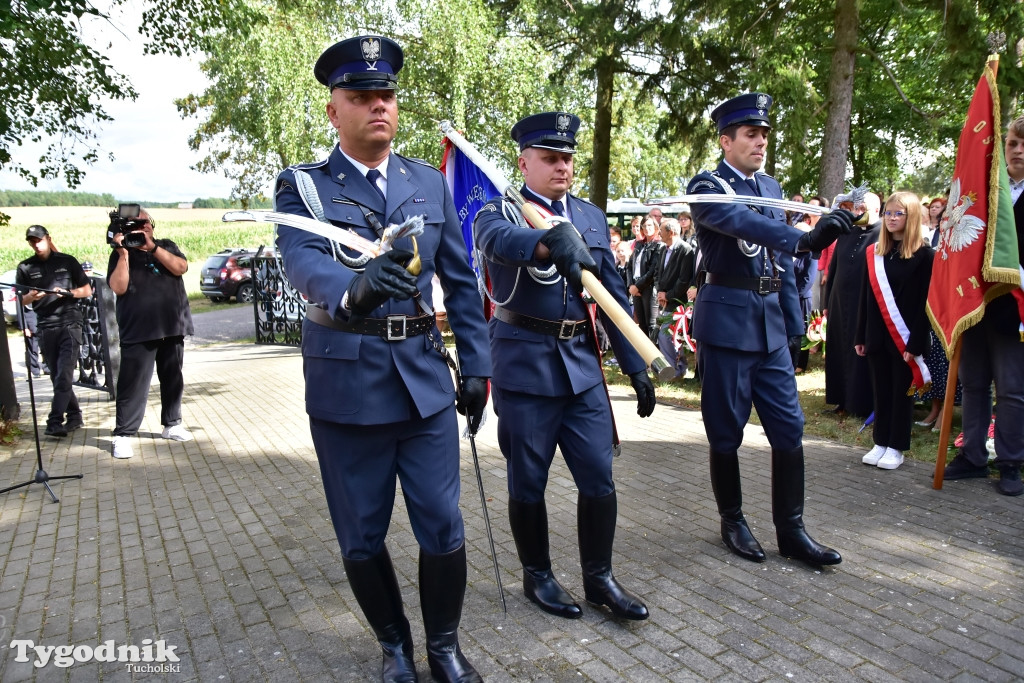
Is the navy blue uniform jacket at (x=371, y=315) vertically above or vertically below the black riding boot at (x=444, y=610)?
above

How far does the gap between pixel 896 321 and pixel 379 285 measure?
15.1 feet

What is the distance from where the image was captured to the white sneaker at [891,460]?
565 centimetres

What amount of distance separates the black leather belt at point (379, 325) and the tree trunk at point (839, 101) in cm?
1111

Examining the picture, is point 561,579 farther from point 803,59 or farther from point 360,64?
point 803,59

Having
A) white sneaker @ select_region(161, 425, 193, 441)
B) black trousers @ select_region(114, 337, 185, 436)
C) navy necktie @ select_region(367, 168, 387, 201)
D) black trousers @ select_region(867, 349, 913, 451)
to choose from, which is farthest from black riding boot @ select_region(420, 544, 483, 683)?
white sneaker @ select_region(161, 425, 193, 441)

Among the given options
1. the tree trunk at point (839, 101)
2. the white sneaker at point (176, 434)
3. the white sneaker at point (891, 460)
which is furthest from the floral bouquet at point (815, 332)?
the white sneaker at point (176, 434)

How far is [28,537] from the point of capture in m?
4.84

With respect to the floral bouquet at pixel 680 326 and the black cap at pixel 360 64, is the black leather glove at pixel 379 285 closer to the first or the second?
the black cap at pixel 360 64

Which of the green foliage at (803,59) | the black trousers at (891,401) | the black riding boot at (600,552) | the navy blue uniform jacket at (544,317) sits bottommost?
the black riding boot at (600,552)

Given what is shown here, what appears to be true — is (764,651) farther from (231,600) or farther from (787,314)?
(231,600)

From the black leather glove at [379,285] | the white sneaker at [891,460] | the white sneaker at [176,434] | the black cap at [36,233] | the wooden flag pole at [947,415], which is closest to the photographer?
the black leather glove at [379,285]

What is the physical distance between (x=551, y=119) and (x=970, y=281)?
3.04 metres

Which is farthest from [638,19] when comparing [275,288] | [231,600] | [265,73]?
[231,600]

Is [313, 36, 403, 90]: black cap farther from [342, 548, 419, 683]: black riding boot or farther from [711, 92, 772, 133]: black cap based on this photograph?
[711, 92, 772, 133]: black cap
